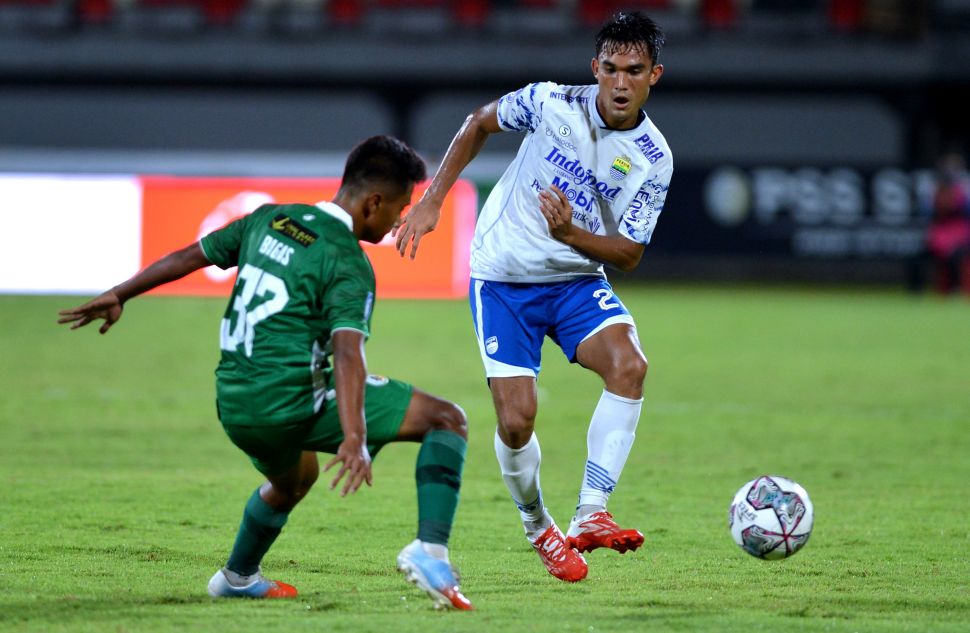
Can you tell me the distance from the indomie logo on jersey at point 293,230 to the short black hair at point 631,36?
1.61 meters

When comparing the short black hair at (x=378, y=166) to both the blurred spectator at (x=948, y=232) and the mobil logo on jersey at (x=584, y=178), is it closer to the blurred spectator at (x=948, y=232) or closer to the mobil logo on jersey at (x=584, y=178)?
the mobil logo on jersey at (x=584, y=178)

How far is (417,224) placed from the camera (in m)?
5.07

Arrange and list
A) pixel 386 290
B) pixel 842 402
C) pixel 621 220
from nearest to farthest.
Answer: pixel 621 220, pixel 842 402, pixel 386 290

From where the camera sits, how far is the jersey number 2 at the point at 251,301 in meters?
4.21

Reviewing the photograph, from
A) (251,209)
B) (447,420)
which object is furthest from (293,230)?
(251,209)

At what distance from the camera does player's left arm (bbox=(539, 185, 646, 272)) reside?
5.14 m

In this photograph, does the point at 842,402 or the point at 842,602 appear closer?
the point at 842,602

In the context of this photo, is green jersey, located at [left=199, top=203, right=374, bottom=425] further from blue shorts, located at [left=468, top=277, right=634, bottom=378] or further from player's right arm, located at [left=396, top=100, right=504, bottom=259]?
blue shorts, located at [left=468, top=277, right=634, bottom=378]

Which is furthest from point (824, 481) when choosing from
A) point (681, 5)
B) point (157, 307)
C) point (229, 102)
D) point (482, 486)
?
point (229, 102)

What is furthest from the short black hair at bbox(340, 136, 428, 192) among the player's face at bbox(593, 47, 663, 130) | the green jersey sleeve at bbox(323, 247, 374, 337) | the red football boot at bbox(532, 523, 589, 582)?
the red football boot at bbox(532, 523, 589, 582)

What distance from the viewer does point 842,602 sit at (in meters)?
4.55

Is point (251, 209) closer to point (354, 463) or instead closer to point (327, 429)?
point (327, 429)

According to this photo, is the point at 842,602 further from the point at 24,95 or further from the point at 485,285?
the point at 24,95

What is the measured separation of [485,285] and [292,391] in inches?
58.0
